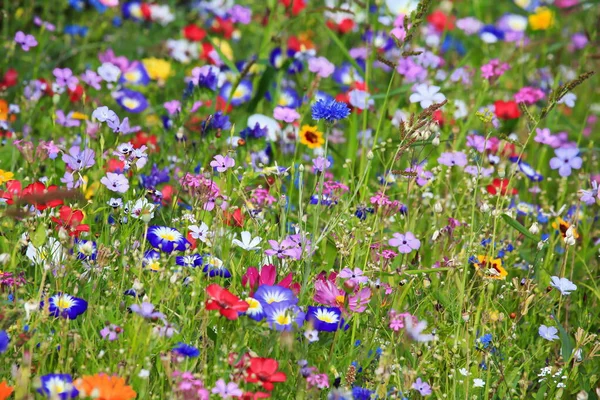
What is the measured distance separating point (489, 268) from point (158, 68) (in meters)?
2.21

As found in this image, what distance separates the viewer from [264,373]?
175cm

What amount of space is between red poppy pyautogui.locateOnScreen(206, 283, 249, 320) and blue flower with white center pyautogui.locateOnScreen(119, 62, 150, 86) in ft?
6.74

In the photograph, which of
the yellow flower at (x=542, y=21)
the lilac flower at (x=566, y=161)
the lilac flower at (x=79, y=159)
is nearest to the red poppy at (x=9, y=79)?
the lilac flower at (x=79, y=159)

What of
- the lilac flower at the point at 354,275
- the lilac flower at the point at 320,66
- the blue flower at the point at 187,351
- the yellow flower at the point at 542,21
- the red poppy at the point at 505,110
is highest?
the yellow flower at the point at 542,21

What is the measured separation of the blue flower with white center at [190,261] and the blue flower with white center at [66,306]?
0.28m

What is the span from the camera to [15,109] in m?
3.18

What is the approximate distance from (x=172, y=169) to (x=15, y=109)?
2.27ft

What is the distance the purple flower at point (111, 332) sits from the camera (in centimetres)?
181

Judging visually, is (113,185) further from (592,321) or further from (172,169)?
(592,321)

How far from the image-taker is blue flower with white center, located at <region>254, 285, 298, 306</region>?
1.96m

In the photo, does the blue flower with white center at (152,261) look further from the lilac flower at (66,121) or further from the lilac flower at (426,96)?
the lilac flower at (426,96)

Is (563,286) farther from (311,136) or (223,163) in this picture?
(311,136)

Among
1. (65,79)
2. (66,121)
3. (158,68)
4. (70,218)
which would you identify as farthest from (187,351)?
(158,68)

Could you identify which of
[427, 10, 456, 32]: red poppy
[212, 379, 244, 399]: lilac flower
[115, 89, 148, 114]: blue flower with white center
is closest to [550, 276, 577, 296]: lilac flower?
[212, 379, 244, 399]: lilac flower
